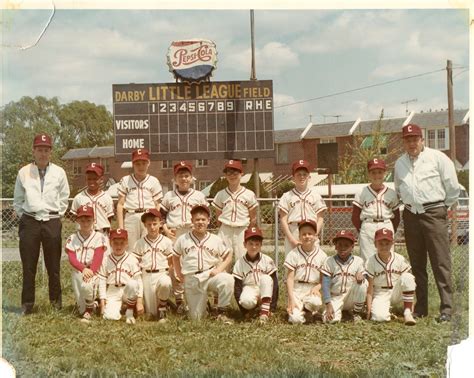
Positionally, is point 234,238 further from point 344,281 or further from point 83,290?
point 83,290

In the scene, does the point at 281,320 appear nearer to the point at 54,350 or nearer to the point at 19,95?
the point at 54,350

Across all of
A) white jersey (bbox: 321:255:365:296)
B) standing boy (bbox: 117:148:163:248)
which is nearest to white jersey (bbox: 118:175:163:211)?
standing boy (bbox: 117:148:163:248)

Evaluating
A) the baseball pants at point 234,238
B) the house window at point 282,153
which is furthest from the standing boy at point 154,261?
the house window at point 282,153

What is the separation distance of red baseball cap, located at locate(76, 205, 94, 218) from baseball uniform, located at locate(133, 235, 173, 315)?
53 centimetres

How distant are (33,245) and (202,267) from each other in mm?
1577

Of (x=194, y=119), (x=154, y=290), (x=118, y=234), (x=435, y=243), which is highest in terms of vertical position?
(x=194, y=119)

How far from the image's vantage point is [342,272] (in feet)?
20.8

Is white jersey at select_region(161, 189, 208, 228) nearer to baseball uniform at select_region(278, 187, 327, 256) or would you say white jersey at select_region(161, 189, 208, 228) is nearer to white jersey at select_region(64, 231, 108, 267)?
white jersey at select_region(64, 231, 108, 267)

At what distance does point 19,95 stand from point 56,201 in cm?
132

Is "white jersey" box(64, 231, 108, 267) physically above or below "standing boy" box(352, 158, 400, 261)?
below

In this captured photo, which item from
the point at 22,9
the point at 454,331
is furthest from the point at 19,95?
the point at 454,331

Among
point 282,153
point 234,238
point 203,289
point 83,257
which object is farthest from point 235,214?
point 282,153

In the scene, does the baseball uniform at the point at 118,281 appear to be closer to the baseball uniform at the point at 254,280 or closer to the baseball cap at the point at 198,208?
the baseball cap at the point at 198,208

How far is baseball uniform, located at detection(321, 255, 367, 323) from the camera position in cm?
630
